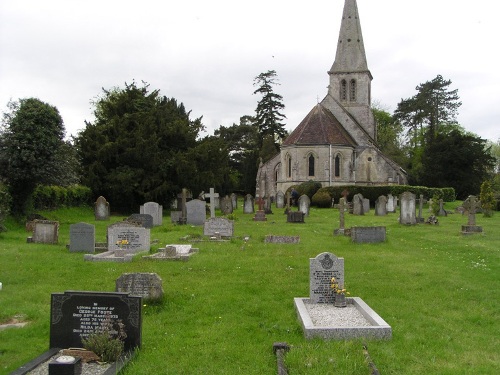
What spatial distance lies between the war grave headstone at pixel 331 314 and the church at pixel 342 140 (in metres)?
39.4

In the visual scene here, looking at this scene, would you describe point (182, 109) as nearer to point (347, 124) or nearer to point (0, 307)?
point (347, 124)

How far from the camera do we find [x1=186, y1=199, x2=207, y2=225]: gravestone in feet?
78.0

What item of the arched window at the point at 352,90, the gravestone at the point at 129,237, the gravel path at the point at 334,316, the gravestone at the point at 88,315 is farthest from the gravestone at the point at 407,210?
the arched window at the point at 352,90

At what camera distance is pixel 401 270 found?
1181 centimetres

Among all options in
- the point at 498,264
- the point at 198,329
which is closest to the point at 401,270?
the point at 498,264

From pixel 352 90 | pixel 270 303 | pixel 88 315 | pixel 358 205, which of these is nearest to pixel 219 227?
pixel 270 303

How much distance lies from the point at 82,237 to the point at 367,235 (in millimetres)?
8521

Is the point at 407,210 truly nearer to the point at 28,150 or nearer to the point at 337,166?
the point at 28,150

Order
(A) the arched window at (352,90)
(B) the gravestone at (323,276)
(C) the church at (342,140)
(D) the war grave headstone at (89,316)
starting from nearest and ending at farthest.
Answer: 1. (D) the war grave headstone at (89,316)
2. (B) the gravestone at (323,276)
3. (C) the church at (342,140)
4. (A) the arched window at (352,90)

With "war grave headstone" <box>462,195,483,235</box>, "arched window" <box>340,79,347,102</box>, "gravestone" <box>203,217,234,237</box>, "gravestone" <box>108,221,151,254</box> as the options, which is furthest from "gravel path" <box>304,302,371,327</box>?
"arched window" <box>340,79,347,102</box>

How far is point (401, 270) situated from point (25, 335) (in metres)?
7.88

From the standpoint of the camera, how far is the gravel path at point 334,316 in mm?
7246

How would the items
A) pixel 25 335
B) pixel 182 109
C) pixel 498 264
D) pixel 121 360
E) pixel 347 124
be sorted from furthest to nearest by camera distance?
1. pixel 182 109
2. pixel 347 124
3. pixel 498 264
4. pixel 25 335
5. pixel 121 360

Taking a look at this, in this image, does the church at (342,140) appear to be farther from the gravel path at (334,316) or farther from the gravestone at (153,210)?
the gravel path at (334,316)
